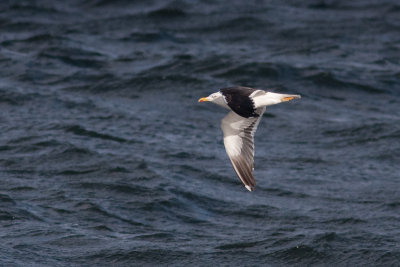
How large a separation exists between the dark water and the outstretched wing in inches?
71.0

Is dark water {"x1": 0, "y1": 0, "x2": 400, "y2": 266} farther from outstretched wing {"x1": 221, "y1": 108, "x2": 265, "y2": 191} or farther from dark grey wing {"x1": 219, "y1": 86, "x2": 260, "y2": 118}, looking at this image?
dark grey wing {"x1": 219, "y1": 86, "x2": 260, "y2": 118}

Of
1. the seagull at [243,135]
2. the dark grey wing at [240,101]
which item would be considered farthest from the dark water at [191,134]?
the dark grey wing at [240,101]

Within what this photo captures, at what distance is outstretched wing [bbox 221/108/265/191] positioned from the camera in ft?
33.9

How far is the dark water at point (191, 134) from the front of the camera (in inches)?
475

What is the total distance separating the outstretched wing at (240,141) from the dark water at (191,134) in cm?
180

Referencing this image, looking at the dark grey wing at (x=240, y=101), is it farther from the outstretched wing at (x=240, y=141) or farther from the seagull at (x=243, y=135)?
the outstretched wing at (x=240, y=141)

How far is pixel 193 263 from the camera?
37.5 ft

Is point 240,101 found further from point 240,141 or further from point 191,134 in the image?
point 191,134

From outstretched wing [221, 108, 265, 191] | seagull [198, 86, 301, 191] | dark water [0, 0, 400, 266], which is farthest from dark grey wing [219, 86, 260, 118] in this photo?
dark water [0, 0, 400, 266]

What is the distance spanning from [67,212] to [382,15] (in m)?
11.8

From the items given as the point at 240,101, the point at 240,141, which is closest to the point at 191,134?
the point at 240,141

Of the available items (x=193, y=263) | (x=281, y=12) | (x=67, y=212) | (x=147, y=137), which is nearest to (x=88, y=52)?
(x=147, y=137)

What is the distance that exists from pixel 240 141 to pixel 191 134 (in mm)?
5222

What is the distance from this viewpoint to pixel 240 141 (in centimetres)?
1045
